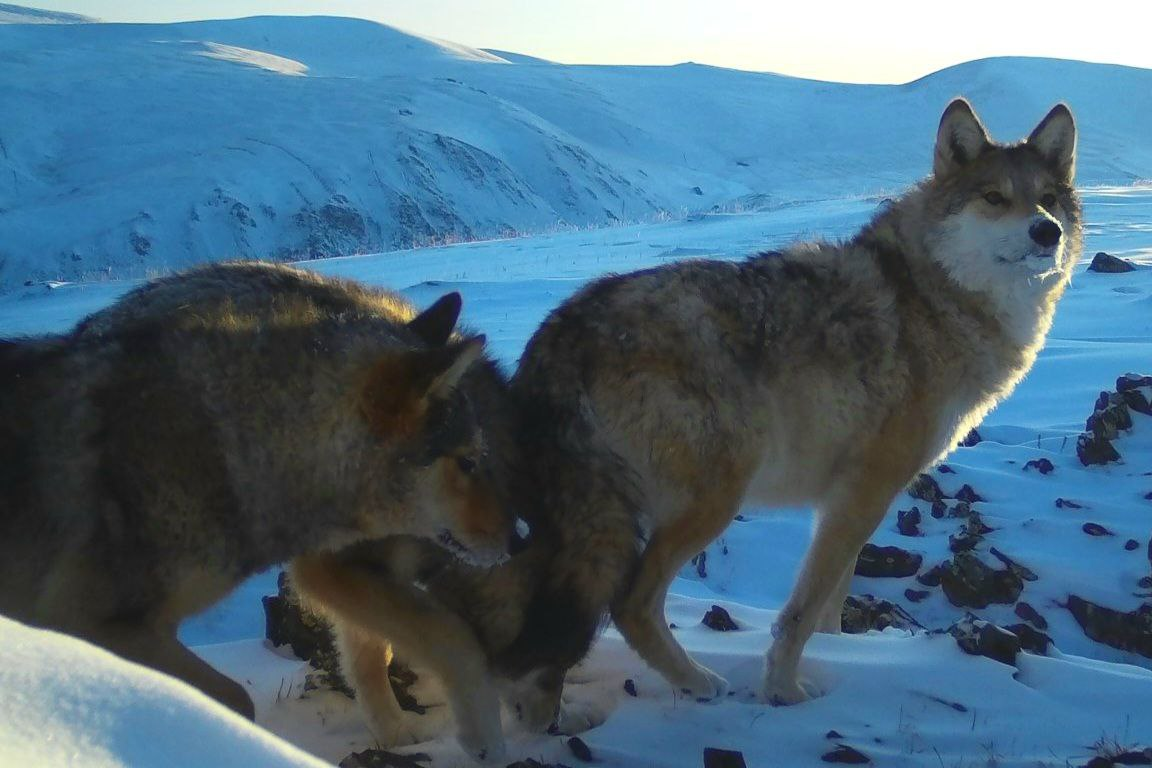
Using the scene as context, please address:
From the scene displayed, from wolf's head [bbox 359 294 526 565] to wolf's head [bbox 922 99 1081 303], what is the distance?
8.90ft

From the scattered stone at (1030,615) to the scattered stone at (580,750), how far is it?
3174 millimetres

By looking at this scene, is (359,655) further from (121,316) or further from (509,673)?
(121,316)

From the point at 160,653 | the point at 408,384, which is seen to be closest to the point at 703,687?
the point at 408,384

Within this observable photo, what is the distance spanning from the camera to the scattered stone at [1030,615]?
19.0 feet

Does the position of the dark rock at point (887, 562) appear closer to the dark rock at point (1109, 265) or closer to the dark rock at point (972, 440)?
the dark rock at point (972, 440)

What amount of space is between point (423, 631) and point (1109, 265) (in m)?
12.5

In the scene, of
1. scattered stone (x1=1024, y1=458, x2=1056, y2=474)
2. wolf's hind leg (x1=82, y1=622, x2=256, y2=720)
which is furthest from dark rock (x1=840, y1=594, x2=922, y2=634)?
wolf's hind leg (x1=82, y1=622, x2=256, y2=720)

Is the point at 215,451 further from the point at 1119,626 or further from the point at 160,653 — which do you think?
the point at 1119,626

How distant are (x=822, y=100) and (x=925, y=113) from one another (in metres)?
8.91

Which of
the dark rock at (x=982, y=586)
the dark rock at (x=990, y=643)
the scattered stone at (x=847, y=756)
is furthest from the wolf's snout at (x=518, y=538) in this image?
the dark rock at (x=982, y=586)

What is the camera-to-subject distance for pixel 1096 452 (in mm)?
7414

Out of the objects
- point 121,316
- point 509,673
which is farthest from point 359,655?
point 121,316

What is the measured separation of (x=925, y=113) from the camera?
281 feet

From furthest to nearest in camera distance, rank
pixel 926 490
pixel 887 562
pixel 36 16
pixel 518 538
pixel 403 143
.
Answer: pixel 36 16 < pixel 403 143 < pixel 926 490 < pixel 887 562 < pixel 518 538
